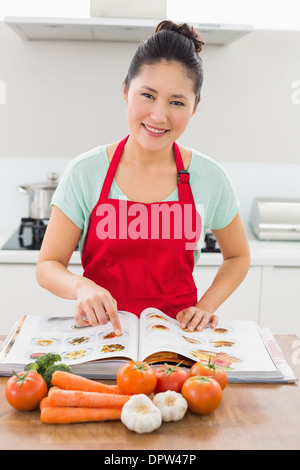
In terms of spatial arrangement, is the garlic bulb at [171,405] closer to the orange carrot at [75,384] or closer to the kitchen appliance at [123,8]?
the orange carrot at [75,384]

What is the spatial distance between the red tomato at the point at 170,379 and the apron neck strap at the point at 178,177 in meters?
0.69

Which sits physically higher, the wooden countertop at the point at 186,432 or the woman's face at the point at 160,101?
the woman's face at the point at 160,101

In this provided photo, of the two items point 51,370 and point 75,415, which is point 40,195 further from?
point 75,415

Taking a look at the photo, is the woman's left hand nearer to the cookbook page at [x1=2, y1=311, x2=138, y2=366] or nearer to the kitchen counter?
the cookbook page at [x1=2, y1=311, x2=138, y2=366]

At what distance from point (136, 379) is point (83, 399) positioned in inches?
4.0

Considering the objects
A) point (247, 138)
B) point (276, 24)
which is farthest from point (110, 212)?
point (276, 24)

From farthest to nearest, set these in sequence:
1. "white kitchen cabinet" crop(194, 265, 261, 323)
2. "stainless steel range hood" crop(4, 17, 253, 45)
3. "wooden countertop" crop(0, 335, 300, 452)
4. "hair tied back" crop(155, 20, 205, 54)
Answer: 1. "white kitchen cabinet" crop(194, 265, 261, 323)
2. "stainless steel range hood" crop(4, 17, 253, 45)
3. "hair tied back" crop(155, 20, 205, 54)
4. "wooden countertop" crop(0, 335, 300, 452)

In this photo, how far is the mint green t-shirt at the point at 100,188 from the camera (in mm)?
1639

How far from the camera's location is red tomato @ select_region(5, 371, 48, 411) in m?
1.03

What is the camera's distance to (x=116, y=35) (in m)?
2.80

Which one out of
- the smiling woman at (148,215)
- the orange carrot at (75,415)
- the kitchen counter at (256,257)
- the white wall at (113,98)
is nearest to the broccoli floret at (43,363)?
the orange carrot at (75,415)

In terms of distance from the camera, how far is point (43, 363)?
3.70ft

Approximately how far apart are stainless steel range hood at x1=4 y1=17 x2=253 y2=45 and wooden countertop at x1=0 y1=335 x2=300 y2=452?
6.14 feet

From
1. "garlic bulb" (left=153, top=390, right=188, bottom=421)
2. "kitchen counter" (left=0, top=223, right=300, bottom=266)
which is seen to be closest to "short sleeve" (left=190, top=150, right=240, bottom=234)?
"garlic bulb" (left=153, top=390, right=188, bottom=421)
